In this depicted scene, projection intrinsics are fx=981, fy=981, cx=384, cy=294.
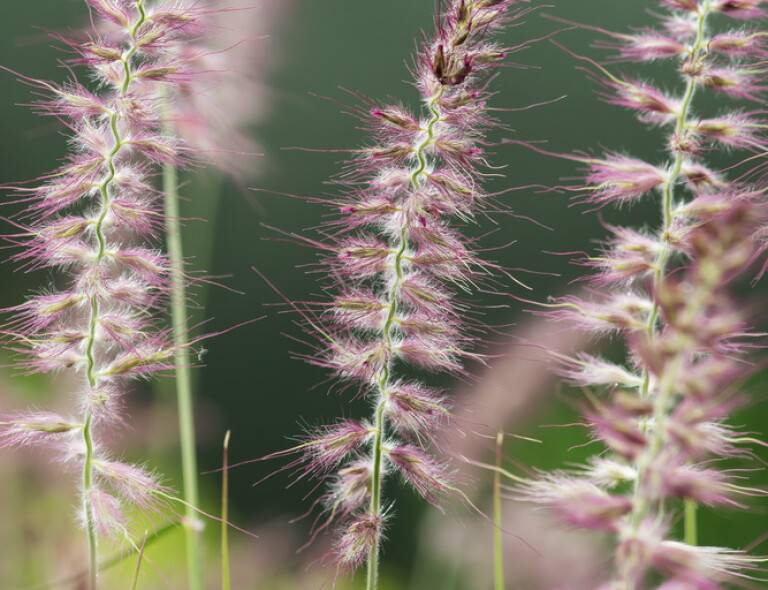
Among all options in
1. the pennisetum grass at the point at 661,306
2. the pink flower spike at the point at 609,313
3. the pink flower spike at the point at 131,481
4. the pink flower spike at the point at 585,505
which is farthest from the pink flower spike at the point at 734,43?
the pink flower spike at the point at 131,481

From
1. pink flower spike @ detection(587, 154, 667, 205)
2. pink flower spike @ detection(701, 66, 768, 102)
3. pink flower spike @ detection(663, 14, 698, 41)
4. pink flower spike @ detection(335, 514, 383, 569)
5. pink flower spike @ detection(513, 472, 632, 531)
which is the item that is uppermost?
pink flower spike @ detection(663, 14, 698, 41)

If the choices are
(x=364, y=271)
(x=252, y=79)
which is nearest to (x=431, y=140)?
(x=364, y=271)

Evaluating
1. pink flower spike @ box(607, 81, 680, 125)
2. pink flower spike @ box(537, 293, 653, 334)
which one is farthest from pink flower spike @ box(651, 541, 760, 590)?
pink flower spike @ box(607, 81, 680, 125)

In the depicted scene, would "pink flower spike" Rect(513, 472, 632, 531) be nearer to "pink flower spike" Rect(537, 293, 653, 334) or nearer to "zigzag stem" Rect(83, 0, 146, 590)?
"pink flower spike" Rect(537, 293, 653, 334)

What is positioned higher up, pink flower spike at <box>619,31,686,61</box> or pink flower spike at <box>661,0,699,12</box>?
pink flower spike at <box>661,0,699,12</box>

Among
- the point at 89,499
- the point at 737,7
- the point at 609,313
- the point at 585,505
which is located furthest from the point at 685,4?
the point at 89,499

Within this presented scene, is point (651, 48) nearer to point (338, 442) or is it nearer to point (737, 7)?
point (737, 7)

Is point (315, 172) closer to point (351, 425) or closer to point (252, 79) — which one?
point (252, 79)
